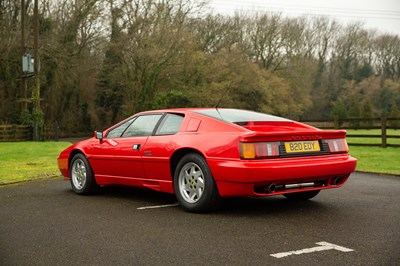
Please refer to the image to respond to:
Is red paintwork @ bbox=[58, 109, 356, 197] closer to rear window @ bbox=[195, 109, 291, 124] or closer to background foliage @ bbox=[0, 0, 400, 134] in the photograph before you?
rear window @ bbox=[195, 109, 291, 124]

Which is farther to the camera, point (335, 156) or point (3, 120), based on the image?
point (3, 120)

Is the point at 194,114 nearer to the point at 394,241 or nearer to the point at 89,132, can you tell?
the point at 394,241

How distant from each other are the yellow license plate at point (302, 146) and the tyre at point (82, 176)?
330 cm

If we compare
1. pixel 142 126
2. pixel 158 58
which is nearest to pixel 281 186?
pixel 142 126

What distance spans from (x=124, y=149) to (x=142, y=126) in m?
0.42

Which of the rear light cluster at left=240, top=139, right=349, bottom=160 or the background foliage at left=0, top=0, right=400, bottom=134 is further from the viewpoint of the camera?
the background foliage at left=0, top=0, right=400, bottom=134

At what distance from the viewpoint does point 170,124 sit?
6.71 m

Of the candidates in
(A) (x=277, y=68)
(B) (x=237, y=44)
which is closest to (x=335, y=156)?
(B) (x=237, y=44)

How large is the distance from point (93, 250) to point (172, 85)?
34.9 meters

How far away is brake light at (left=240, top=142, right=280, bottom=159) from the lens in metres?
5.64

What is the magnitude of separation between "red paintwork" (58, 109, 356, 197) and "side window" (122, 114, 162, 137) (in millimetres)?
125

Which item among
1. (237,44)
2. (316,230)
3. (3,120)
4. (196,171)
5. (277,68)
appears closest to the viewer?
(316,230)

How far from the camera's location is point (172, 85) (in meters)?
38.9

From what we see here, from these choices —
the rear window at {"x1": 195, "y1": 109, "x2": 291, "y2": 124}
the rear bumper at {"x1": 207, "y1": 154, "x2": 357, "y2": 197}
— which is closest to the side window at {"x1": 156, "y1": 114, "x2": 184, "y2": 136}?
the rear window at {"x1": 195, "y1": 109, "x2": 291, "y2": 124}
